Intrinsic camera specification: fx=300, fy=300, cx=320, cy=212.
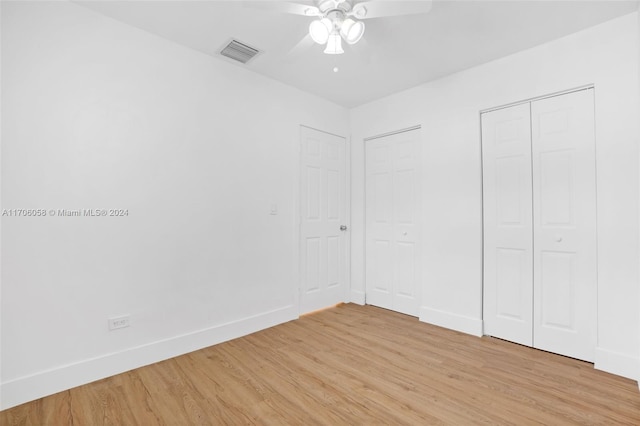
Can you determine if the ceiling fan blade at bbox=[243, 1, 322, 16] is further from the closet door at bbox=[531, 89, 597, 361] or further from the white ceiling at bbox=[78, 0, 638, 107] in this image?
the closet door at bbox=[531, 89, 597, 361]

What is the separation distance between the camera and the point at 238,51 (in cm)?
271

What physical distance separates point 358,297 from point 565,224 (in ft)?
7.89

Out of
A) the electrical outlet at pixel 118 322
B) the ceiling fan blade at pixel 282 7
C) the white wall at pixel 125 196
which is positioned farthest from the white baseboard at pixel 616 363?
the electrical outlet at pixel 118 322

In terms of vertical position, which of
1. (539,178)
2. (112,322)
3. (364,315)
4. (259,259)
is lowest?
(364,315)

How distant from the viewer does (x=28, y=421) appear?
5.65 ft

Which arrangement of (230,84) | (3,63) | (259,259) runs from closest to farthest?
(3,63), (230,84), (259,259)

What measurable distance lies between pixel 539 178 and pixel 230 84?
299 centimetres

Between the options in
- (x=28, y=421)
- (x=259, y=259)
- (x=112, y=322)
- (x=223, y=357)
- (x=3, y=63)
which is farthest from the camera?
(x=259, y=259)

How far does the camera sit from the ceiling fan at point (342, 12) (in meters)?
1.75

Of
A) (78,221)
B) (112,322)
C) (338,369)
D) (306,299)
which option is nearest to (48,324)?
(112,322)

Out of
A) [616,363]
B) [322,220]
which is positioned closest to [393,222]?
[322,220]

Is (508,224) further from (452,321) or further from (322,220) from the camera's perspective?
(322,220)

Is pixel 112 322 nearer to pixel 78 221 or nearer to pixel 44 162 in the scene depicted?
pixel 78 221

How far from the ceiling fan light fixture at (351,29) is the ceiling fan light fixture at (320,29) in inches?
3.8
